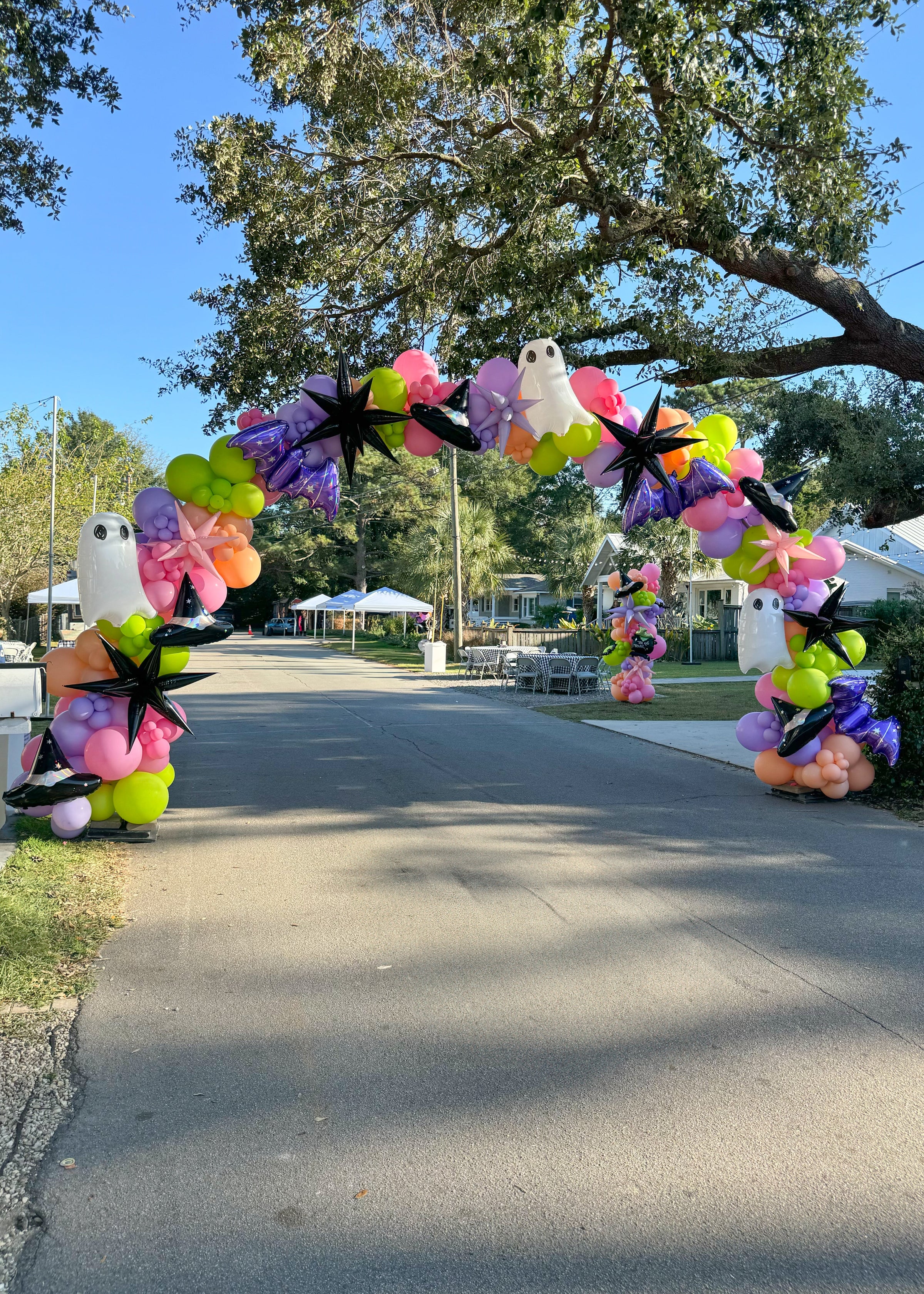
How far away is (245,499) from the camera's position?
7848 millimetres

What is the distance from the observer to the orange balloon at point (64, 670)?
24.8ft

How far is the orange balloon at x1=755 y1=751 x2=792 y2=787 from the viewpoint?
9.88 meters

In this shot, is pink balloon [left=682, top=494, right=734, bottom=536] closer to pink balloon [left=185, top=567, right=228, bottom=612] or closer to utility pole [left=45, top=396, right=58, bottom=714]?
pink balloon [left=185, top=567, right=228, bottom=612]

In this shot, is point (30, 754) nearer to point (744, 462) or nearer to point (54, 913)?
point (54, 913)

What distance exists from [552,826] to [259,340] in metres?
7.54

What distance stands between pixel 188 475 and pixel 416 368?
7.13ft

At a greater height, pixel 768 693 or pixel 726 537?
pixel 726 537

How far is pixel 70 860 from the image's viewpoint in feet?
23.4

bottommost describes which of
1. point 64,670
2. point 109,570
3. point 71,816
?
point 71,816

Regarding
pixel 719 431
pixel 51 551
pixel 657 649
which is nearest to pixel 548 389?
pixel 719 431

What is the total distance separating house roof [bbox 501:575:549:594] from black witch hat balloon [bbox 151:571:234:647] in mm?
50284

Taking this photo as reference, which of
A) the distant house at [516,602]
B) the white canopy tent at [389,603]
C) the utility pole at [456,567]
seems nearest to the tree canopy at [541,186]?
the utility pole at [456,567]

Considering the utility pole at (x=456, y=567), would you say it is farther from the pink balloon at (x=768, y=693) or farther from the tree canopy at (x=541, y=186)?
the pink balloon at (x=768, y=693)

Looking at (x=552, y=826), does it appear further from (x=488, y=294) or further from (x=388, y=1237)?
(x=488, y=294)
